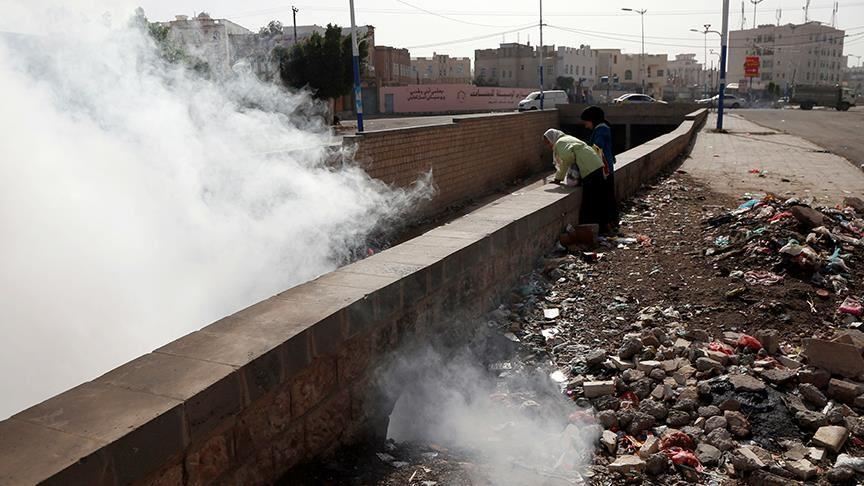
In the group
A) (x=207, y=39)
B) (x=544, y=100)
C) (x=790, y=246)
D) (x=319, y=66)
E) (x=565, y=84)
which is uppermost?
(x=565, y=84)

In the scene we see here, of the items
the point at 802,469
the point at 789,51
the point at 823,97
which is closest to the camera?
the point at 802,469

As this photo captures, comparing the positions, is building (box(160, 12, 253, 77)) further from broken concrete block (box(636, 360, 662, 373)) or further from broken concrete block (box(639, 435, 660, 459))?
broken concrete block (box(639, 435, 660, 459))

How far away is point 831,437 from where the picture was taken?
2963 millimetres

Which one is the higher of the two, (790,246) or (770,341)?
(790,246)

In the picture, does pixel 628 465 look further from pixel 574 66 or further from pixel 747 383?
pixel 574 66

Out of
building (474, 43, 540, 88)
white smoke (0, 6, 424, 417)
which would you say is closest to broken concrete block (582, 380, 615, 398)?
white smoke (0, 6, 424, 417)

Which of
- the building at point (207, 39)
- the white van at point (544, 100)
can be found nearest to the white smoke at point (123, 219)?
the building at point (207, 39)

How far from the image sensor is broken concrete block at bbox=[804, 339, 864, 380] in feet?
11.1

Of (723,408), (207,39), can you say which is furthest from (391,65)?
(723,408)

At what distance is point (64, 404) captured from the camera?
218cm

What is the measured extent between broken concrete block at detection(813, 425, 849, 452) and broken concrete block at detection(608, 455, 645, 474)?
788mm

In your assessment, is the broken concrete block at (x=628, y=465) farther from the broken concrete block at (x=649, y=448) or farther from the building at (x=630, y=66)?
the building at (x=630, y=66)

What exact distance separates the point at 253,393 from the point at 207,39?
8355 millimetres

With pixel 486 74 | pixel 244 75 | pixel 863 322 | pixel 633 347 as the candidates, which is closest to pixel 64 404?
pixel 633 347
